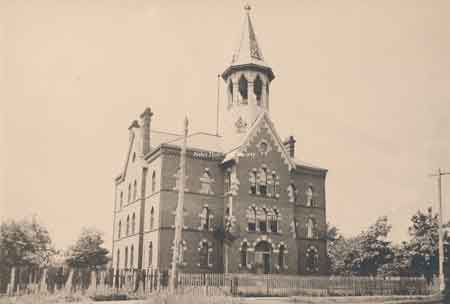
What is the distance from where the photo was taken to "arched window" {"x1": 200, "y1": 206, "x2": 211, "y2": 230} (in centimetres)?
3365

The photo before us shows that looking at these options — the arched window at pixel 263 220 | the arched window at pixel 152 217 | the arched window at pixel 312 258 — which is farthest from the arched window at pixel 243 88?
the arched window at pixel 312 258

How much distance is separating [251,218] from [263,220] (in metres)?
0.86

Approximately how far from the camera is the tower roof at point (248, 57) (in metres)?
36.5

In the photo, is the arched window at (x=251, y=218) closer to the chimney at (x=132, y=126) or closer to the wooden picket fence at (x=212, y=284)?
the wooden picket fence at (x=212, y=284)

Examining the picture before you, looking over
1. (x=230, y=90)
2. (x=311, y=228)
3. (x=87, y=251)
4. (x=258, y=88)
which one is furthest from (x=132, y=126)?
(x=311, y=228)

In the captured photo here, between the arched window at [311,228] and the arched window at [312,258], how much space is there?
96 centimetres

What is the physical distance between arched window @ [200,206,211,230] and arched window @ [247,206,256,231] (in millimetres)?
2654

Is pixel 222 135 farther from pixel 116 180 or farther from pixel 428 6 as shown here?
pixel 428 6

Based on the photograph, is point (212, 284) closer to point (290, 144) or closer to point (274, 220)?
point (274, 220)

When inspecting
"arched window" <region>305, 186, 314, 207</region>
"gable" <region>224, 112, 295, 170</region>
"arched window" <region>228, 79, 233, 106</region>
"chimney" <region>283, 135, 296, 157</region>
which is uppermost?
"arched window" <region>228, 79, 233, 106</region>

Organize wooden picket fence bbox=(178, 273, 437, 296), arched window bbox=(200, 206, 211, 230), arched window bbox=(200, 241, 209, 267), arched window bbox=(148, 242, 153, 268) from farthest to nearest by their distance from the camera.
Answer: arched window bbox=(200, 206, 211, 230) < arched window bbox=(148, 242, 153, 268) < arched window bbox=(200, 241, 209, 267) < wooden picket fence bbox=(178, 273, 437, 296)

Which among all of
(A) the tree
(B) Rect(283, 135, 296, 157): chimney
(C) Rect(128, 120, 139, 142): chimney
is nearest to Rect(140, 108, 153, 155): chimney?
(C) Rect(128, 120, 139, 142): chimney

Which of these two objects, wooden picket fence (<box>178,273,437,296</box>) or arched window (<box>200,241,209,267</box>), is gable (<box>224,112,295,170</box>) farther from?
wooden picket fence (<box>178,273,437,296</box>)

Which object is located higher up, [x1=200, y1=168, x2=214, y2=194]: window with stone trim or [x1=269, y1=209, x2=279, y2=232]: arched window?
[x1=200, y1=168, x2=214, y2=194]: window with stone trim
